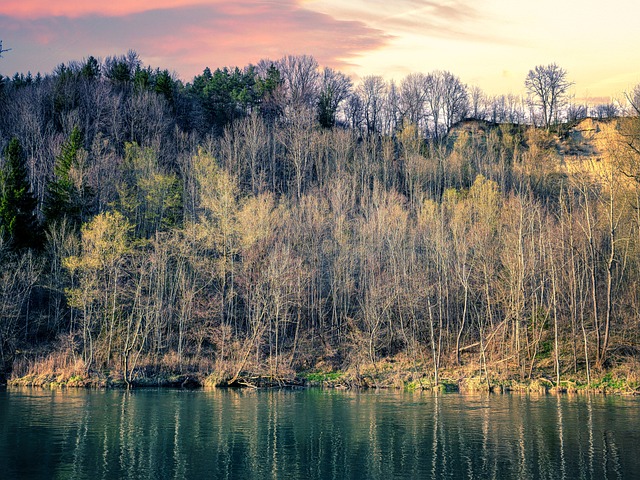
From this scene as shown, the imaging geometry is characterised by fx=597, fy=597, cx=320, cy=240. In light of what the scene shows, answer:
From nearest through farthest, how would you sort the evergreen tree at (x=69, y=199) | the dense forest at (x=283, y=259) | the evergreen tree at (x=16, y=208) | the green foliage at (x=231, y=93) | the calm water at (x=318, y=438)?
1. the calm water at (x=318, y=438)
2. the dense forest at (x=283, y=259)
3. the evergreen tree at (x=16, y=208)
4. the evergreen tree at (x=69, y=199)
5. the green foliage at (x=231, y=93)

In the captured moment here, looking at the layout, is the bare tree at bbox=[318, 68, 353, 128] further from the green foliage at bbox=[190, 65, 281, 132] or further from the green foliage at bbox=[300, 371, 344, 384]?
the green foliage at bbox=[300, 371, 344, 384]

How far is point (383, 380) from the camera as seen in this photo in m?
47.4

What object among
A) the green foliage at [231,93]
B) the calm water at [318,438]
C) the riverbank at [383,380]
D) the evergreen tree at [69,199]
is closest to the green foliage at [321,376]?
the riverbank at [383,380]

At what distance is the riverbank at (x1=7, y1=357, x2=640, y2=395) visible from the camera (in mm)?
42188

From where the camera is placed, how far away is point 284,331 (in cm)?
5625

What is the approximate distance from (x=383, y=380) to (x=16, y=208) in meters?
37.3

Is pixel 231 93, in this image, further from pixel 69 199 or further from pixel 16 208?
pixel 16 208

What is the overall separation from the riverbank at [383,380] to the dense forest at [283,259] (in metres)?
0.45

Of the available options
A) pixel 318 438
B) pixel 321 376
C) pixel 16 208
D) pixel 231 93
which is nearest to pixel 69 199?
pixel 16 208

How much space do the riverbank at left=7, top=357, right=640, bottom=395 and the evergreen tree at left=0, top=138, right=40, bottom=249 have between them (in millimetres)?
15205

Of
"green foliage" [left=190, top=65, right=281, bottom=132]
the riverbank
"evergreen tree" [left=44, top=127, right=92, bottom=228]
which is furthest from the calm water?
"green foliage" [left=190, top=65, right=281, bottom=132]

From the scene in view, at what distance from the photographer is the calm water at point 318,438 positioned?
63.0ft

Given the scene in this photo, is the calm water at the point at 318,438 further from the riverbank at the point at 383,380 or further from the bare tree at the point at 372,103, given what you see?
the bare tree at the point at 372,103

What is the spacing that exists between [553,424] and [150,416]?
1937cm
